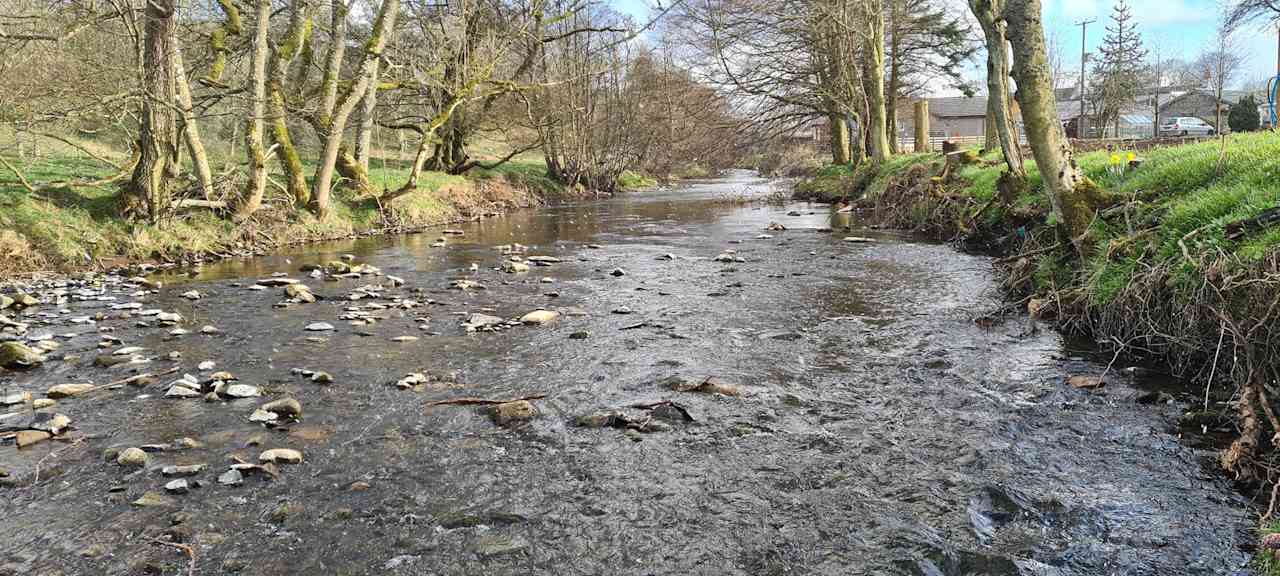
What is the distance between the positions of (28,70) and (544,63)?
17.3m

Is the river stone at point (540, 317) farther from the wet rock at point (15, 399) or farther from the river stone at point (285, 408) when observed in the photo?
the wet rock at point (15, 399)

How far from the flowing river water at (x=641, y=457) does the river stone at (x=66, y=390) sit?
0.62 ft

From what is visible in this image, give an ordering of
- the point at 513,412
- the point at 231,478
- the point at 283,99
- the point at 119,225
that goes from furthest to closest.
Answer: the point at 283,99 → the point at 119,225 → the point at 513,412 → the point at 231,478

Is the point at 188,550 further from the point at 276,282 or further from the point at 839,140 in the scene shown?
the point at 839,140

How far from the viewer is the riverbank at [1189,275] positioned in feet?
17.1

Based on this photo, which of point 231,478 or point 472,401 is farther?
point 472,401

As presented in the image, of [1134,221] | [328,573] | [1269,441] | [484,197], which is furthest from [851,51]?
[328,573]

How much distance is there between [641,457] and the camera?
5117 millimetres

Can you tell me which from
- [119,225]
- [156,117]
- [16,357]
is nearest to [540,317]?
[16,357]

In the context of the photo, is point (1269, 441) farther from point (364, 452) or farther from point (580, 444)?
point (364, 452)

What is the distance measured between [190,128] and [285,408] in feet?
36.1

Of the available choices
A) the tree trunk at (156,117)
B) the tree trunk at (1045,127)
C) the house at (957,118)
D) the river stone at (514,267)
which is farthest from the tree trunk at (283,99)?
the house at (957,118)

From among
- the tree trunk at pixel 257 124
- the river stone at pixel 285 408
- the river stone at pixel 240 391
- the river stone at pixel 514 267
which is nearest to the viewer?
the river stone at pixel 285 408

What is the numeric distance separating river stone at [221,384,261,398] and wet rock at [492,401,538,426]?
6.54ft
